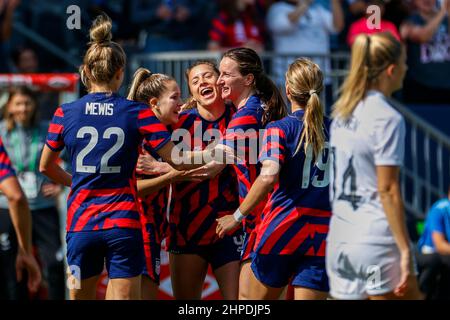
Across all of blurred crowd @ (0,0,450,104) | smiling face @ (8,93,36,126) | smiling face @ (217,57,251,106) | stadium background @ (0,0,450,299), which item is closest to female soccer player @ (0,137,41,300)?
smiling face @ (217,57,251,106)

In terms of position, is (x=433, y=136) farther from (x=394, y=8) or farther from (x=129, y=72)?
(x=129, y=72)

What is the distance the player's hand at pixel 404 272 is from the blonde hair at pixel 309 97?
1224 millimetres

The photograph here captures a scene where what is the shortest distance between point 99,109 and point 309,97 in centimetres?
130

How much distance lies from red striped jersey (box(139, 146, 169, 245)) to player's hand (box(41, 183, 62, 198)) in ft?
8.82

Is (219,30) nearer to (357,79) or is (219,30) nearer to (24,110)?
(24,110)

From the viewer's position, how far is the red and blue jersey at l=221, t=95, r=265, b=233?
713cm

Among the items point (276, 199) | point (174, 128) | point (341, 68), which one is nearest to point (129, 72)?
point (341, 68)

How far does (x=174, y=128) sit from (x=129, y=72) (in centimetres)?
483

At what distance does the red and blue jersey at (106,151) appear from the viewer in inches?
260

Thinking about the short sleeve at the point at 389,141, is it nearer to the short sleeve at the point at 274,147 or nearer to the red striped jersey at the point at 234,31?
the short sleeve at the point at 274,147

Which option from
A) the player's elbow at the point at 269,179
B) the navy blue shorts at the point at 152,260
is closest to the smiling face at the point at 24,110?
the navy blue shorts at the point at 152,260

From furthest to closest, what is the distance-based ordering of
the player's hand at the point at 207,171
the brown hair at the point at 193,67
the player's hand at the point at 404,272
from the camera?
1. the brown hair at the point at 193,67
2. the player's hand at the point at 207,171
3. the player's hand at the point at 404,272
